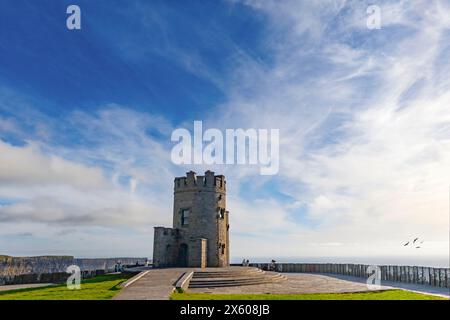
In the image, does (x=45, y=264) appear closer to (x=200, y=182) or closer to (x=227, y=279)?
(x=200, y=182)

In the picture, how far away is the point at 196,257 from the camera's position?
1261 inches

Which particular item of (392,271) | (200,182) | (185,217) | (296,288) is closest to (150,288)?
(296,288)

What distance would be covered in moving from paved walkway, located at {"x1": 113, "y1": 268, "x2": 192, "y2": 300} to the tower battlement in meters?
11.0

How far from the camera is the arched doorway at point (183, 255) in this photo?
34.3 m

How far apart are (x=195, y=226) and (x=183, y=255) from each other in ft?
10.2

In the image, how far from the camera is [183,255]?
3450 centimetres

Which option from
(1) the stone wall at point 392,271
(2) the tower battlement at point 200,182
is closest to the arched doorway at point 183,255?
(2) the tower battlement at point 200,182

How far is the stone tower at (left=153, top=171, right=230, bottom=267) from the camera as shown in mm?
33375

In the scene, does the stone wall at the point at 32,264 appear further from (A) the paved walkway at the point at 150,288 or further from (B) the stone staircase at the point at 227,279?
(B) the stone staircase at the point at 227,279

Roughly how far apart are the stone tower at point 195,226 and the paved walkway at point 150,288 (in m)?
8.23

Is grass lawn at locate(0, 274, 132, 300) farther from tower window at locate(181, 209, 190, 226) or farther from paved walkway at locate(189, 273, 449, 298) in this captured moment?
tower window at locate(181, 209, 190, 226)
